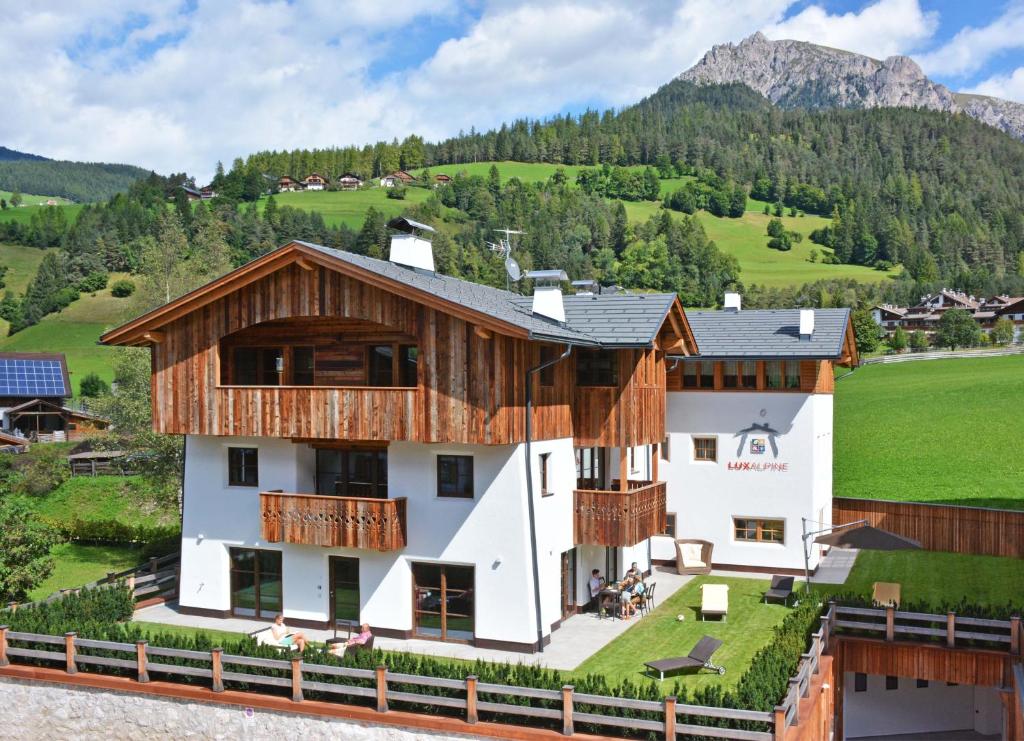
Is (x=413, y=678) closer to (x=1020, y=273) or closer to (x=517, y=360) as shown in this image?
(x=517, y=360)

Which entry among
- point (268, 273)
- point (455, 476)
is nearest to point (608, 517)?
point (455, 476)

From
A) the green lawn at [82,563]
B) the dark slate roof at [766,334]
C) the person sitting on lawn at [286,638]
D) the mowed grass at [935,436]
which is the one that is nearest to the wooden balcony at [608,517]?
the person sitting on lawn at [286,638]

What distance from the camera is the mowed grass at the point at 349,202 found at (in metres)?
146

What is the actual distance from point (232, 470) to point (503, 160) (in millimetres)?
172043

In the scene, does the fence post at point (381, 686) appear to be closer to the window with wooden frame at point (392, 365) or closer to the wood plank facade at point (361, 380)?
the wood plank facade at point (361, 380)

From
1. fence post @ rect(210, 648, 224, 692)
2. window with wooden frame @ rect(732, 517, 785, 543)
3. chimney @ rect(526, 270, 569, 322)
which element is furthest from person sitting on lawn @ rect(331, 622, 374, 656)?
window with wooden frame @ rect(732, 517, 785, 543)

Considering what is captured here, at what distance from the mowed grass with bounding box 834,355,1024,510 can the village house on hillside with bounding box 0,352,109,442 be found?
46093mm

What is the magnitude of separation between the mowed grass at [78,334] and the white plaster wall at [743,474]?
217 ft

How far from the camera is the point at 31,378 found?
63406 millimetres

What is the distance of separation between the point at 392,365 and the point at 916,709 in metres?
15.4

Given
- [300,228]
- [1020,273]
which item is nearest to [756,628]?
[300,228]

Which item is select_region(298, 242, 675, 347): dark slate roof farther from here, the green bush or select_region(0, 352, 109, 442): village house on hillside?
the green bush

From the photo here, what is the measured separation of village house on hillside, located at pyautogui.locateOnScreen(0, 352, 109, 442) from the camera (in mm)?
61375

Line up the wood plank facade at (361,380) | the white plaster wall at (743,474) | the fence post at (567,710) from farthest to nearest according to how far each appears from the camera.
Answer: the white plaster wall at (743,474) → the wood plank facade at (361,380) → the fence post at (567,710)
